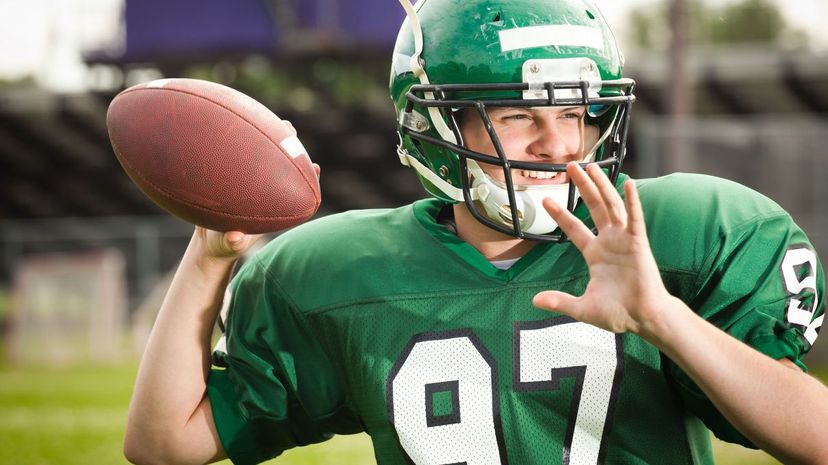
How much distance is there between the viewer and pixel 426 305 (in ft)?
7.70

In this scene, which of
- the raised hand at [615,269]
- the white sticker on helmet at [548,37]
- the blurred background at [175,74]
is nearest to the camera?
the raised hand at [615,269]

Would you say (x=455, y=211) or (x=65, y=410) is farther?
(x=65, y=410)

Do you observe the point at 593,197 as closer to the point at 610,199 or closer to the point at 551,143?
the point at 610,199

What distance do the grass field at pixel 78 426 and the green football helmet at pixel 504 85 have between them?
9.13ft

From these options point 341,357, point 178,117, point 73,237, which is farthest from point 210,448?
point 73,237

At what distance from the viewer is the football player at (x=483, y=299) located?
222 cm

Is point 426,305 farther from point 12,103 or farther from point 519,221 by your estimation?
point 12,103

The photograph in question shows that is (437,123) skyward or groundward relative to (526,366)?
skyward

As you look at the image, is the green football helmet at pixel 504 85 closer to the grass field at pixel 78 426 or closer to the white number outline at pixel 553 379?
the white number outline at pixel 553 379

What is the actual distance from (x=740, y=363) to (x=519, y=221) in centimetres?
53

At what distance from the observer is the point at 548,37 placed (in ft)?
7.66

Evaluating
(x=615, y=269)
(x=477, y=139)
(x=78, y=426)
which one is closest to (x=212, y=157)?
(x=477, y=139)

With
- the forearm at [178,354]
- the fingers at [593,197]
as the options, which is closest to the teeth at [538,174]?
the fingers at [593,197]

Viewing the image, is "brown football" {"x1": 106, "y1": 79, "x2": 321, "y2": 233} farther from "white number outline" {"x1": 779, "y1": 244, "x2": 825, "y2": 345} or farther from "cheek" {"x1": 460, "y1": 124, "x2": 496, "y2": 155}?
"white number outline" {"x1": 779, "y1": 244, "x2": 825, "y2": 345}
